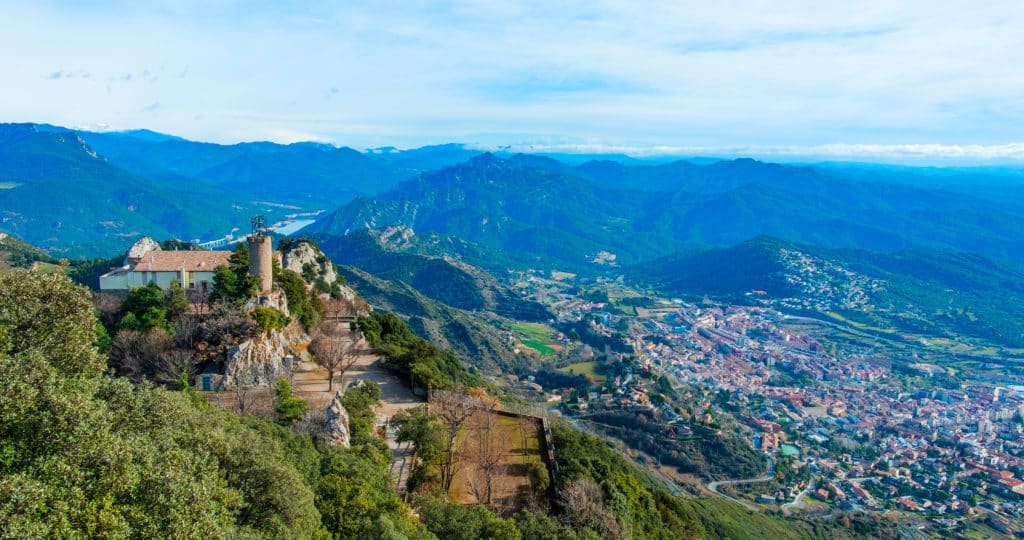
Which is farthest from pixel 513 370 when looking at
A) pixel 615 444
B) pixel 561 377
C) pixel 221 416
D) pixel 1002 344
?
pixel 1002 344

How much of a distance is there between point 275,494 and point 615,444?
49.1 meters

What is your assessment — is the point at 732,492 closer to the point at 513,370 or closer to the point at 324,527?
the point at 513,370

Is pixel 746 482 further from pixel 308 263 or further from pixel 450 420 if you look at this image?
pixel 308 263

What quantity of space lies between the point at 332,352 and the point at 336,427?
9.24m

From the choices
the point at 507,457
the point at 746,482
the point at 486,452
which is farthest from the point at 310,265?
the point at 746,482

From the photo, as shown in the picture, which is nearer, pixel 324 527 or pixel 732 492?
pixel 324 527

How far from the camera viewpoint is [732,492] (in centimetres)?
5434

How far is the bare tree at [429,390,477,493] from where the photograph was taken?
21703 millimetres

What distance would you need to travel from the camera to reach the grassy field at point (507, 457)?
20891 millimetres

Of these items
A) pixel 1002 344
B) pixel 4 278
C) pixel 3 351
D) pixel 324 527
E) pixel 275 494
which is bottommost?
pixel 1002 344

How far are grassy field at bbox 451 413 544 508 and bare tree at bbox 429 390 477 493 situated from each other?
0.30 metres

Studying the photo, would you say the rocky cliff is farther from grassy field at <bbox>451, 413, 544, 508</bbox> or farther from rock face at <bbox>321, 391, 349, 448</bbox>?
grassy field at <bbox>451, 413, 544, 508</bbox>

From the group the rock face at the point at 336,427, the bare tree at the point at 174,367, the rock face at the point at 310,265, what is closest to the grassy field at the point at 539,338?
the rock face at the point at 310,265

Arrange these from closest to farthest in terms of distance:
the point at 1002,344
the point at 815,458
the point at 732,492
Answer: the point at 732,492, the point at 815,458, the point at 1002,344
